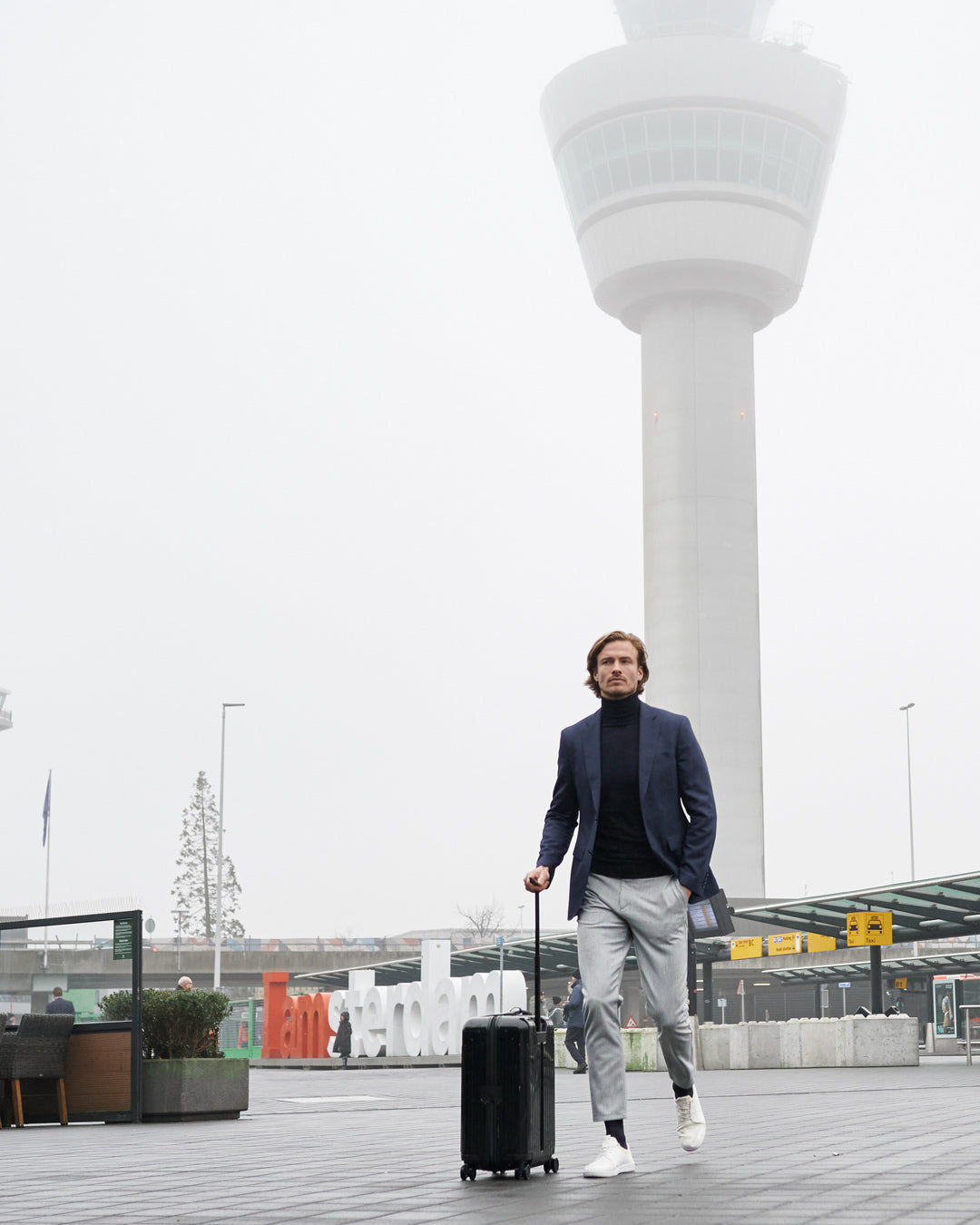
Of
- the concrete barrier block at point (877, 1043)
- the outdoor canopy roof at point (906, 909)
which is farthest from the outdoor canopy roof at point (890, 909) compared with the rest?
the concrete barrier block at point (877, 1043)

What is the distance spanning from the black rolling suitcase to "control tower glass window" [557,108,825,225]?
68.1 m

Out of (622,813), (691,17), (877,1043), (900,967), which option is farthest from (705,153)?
(622,813)

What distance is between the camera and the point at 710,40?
235ft

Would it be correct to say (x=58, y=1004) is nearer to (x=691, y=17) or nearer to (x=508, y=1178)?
(x=508, y=1178)

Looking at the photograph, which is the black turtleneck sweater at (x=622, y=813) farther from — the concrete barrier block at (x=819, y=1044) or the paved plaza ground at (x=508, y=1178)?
the concrete barrier block at (x=819, y=1044)

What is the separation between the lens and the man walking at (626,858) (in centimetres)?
652

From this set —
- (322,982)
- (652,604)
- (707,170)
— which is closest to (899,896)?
(322,982)

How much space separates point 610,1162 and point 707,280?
68362mm

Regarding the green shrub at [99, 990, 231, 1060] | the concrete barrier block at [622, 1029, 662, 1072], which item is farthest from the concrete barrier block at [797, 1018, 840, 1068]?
the green shrub at [99, 990, 231, 1060]

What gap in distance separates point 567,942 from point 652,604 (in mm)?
31351

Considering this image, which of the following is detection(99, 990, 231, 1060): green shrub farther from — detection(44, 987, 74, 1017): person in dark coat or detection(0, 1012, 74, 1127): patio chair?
detection(44, 987, 74, 1017): person in dark coat

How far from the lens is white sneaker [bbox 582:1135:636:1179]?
625 cm

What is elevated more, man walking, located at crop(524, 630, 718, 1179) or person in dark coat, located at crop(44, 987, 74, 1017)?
man walking, located at crop(524, 630, 718, 1179)

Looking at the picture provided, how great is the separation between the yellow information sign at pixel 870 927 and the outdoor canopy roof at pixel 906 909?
0.29m
